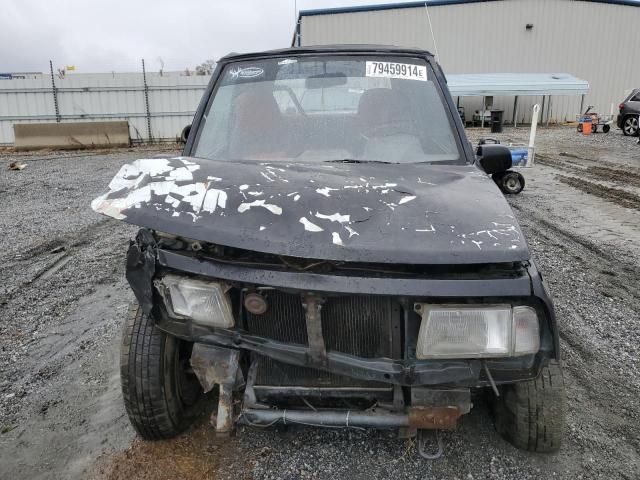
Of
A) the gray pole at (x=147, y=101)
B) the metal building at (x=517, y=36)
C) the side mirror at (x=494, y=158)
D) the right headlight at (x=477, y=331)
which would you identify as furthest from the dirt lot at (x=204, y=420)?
the metal building at (x=517, y=36)

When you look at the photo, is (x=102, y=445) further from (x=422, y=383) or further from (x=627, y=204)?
(x=627, y=204)

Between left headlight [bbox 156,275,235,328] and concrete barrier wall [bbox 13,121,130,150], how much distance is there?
19489mm

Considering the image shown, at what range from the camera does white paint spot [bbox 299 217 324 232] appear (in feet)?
6.03

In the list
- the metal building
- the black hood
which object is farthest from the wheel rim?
the metal building

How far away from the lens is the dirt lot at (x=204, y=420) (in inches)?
91.0

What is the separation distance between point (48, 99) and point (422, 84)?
22076mm

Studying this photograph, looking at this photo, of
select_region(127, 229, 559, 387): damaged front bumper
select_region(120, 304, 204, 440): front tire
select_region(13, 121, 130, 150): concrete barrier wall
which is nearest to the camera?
select_region(127, 229, 559, 387): damaged front bumper

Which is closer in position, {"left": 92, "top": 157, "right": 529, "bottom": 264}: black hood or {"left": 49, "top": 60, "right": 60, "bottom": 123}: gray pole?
{"left": 92, "top": 157, "right": 529, "bottom": 264}: black hood

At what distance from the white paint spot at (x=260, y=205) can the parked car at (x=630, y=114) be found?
20268 mm

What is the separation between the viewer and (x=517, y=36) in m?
29.3

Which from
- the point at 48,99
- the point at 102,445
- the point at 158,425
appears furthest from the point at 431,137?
the point at 48,99

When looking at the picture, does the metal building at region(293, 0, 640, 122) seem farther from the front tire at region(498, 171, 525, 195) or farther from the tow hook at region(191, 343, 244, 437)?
the tow hook at region(191, 343, 244, 437)

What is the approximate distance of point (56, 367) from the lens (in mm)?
3268

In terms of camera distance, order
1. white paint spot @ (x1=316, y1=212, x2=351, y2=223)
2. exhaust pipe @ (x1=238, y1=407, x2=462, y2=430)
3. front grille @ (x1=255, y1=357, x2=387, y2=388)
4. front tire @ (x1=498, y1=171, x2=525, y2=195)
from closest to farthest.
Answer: white paint spot @ (x1=316, y1=212, x2=351, y2=223), exhaust pipe @ (x1=238, y1=407, x2=462, y2=430), front grille @ (x1=255, y1=357, x2=387, y2=388), front tire @ (x1=498, y1=171, x2=525, y2=195)
